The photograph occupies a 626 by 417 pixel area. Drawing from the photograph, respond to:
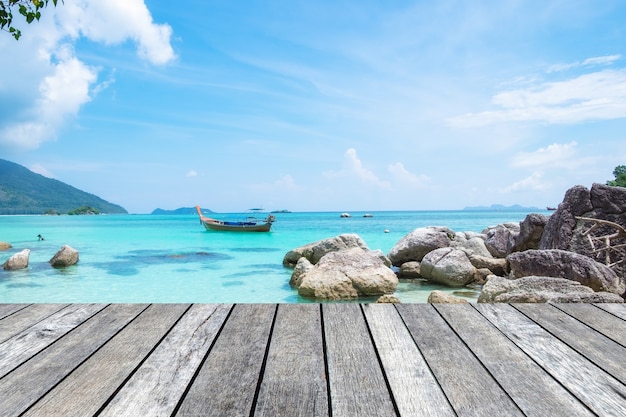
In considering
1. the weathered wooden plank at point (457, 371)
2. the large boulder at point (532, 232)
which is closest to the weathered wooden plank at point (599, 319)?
the weathered wooden plank at point (457, 371)

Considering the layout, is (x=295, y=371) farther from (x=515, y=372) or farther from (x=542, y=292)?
(x=542, y=292)

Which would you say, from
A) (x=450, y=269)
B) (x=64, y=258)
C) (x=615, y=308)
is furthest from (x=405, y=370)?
(x=64, y=258)

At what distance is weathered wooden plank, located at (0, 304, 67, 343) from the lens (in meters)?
2.43

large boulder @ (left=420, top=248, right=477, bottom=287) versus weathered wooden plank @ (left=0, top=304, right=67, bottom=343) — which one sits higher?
weathered wooden plank @ (left=0, top=304, right=67, bottom=343)

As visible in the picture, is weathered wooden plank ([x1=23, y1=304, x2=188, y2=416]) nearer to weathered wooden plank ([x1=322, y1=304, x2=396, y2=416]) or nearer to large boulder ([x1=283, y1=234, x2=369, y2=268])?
weathered wooden plank ([x1=322, y1=304, x2=396, y2=416])

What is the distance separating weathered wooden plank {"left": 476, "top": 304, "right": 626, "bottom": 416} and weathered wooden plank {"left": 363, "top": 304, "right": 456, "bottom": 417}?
53cm

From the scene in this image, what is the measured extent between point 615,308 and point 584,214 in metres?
7.08

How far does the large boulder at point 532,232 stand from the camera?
35.9 ft

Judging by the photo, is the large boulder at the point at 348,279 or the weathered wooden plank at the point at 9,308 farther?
the large boulder at the point at 348,279

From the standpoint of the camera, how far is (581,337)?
2.31 meters

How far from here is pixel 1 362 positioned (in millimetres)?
2002

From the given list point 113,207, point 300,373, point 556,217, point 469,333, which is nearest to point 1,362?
point 300,373

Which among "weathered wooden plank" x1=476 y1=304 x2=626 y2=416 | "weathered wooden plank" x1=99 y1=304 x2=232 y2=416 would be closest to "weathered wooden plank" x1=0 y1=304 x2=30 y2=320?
"weathered wooden plank" x1=99 y1=304 x2=232 y2=416

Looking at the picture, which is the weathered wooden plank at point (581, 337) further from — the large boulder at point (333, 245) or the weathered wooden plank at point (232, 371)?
the large boulder at point (333, 245)
